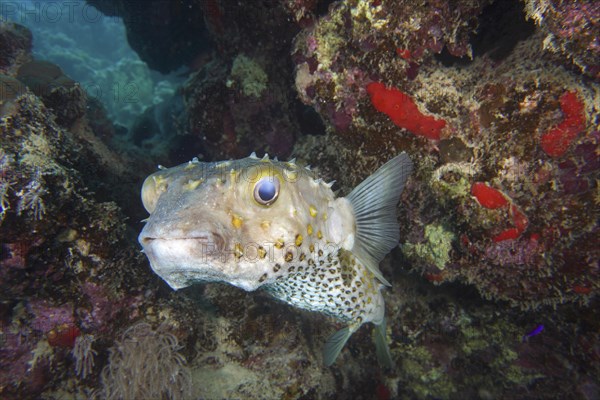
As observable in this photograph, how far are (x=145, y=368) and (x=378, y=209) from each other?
3.13 metres

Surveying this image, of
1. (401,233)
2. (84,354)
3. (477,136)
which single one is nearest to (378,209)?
(401,233)

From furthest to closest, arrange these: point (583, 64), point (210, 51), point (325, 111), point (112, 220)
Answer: point (210, 51)
point (325, 111)
point (112, 220)
point (583, 64)

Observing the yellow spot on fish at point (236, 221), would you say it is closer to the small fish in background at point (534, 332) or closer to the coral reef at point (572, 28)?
the coral reef at point (572, 28)

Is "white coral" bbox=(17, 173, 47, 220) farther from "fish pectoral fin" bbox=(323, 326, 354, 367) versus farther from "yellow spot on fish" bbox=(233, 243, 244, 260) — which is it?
"fish pectoral fin" bbox=(323, 326, 354, 367)

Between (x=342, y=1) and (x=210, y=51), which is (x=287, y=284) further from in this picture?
(x=210, y=51)

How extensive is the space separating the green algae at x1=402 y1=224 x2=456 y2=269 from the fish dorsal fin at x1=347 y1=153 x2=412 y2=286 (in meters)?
0.72

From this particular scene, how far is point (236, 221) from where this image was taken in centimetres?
212

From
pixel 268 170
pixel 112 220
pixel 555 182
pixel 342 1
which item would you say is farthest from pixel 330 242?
pixel 342 1

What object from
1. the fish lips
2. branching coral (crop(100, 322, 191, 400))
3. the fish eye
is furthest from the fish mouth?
branching coral (crop(100, 322, 191, 400))

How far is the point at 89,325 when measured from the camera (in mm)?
3459

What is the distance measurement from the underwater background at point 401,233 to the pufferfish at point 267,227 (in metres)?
0.83

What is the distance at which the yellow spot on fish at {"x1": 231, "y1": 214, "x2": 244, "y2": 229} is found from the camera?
211 cm

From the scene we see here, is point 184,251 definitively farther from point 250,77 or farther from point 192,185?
point 250,77

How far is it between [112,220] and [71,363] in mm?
1612
